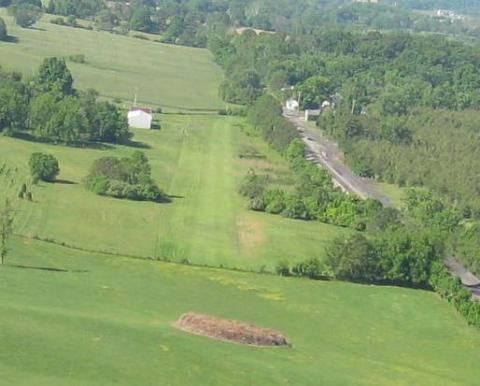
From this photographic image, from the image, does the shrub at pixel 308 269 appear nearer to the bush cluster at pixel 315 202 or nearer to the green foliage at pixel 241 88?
the bush cluster at pixel 315 202

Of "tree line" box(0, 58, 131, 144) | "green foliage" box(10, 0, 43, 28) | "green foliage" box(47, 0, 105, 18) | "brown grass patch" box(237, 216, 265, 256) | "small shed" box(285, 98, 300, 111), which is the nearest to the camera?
"brown grass patch" box(237, 216, 265, 256)

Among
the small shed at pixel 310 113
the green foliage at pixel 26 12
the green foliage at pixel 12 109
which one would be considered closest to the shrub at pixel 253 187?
the green foliage at pixel 12 109

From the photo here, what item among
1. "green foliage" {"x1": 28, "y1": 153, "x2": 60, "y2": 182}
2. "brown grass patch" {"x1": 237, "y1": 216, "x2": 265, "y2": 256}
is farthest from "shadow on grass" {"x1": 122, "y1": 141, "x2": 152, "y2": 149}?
"brown grass patch" {"x1": 237, "y1": 216, "x2": 265, "y2": 256}

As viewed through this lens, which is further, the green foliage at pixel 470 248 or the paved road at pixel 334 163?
the paved road at pixel 334 163

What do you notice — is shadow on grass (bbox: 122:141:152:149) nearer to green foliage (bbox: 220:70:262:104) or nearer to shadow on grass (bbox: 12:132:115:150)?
shadow on grass (bbox: 12:132:115:150)

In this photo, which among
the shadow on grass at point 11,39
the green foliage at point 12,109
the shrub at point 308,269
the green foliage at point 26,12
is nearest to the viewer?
the shrub at point 308,269

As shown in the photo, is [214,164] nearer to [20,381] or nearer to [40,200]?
[40,200]

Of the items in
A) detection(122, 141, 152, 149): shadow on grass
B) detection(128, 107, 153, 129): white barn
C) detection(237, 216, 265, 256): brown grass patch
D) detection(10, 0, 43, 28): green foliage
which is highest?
detection(10, 0, 43, 28): green foliage
